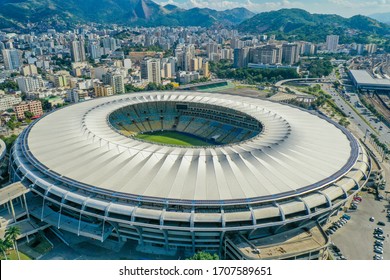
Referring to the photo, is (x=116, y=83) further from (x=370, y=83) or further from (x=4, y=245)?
(x=370, y=83)

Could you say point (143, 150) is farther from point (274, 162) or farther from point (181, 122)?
point (181, 122)

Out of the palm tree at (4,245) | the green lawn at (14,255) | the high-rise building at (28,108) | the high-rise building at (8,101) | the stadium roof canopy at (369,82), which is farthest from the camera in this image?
the stadium roof canopy at (369,82)

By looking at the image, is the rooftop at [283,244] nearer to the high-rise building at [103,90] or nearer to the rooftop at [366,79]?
the high-rise building at [103,90]

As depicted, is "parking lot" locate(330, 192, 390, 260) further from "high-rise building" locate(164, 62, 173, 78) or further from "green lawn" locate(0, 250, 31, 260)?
"high-rise building" locate(164, 62, 173, 78)

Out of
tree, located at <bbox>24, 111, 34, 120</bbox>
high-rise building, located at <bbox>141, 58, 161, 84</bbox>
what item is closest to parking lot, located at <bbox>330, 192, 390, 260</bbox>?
tree, located at <bbox>24, 111, 34, 120</bbox>

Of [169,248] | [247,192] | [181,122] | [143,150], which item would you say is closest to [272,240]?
[247,192]

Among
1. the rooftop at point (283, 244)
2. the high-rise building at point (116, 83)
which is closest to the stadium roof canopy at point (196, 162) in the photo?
the rooftop at point (283, 244)
